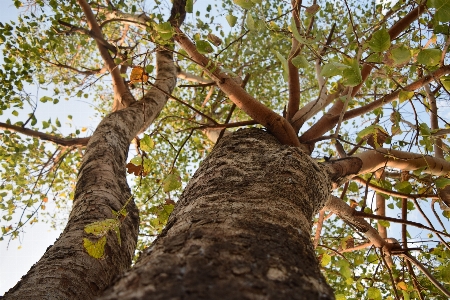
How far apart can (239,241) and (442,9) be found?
1346mm

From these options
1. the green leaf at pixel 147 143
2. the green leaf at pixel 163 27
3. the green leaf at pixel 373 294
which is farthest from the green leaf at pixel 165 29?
the green leaf at pixel 373 294

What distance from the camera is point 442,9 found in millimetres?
1354

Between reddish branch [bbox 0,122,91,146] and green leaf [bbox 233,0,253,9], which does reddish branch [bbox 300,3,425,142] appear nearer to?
green leaf [bbox 233,0,253,9]

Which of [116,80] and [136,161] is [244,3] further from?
[116,80]

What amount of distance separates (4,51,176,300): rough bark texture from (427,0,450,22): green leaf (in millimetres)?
1424

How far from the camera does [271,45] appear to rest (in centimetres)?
668

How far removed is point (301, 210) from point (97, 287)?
0.86m

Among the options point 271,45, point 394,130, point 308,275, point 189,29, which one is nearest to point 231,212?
point 308,275

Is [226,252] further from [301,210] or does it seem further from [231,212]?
[301,210]

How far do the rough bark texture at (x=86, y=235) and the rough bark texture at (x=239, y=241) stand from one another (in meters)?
0.18

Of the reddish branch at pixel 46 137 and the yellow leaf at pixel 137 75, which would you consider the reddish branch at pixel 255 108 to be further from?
the reddish branch at pixel 46 137

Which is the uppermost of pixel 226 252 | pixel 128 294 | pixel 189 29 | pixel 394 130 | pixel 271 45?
pixel 271 45

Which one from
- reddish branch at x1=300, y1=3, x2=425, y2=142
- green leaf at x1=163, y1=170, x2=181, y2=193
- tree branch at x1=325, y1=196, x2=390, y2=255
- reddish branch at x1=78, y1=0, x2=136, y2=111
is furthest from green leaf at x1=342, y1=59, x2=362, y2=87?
reddish branch at x1=78, y1=0, x2=136, y2=111

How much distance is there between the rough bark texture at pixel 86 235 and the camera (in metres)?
1.18
